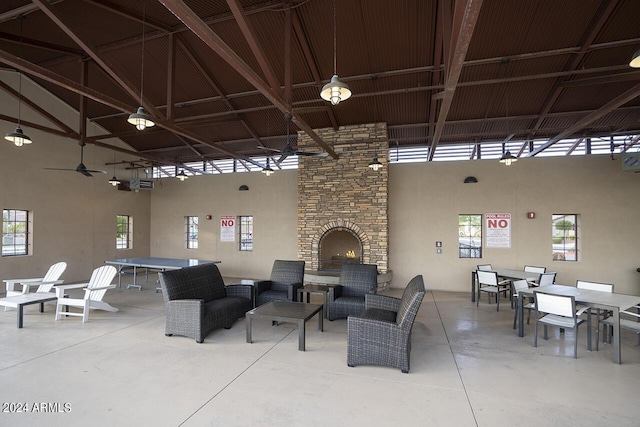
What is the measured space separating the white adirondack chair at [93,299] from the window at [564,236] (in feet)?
31.2

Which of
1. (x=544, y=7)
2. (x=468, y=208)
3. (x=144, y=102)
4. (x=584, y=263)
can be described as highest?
(x=544, y=7)

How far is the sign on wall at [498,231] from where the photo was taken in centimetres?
788

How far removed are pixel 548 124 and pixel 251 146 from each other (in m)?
7.97

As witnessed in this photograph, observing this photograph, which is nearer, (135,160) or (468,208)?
(468,208)

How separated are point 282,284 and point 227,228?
485 centimetres

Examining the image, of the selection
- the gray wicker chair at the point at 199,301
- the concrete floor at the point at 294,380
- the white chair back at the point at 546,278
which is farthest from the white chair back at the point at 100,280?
the white chair back at the point at 546,278

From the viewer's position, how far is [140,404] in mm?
2760

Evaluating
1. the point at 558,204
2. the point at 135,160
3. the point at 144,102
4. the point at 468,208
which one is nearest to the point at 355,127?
the point at 468,208

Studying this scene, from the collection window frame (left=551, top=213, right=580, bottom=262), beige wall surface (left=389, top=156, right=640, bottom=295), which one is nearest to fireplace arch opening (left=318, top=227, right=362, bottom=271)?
beige wall surface (left=389, top=156, right=640, bottom=295)

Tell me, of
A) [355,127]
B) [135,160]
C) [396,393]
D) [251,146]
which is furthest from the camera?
[135,160]

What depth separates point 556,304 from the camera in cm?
411

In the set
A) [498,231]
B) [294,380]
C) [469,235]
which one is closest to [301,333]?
[294,380]

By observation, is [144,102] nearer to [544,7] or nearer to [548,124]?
[544,7]

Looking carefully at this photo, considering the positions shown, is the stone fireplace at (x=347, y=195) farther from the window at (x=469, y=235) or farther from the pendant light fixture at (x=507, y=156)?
the pendant light fixture at (x=507, y=156)
